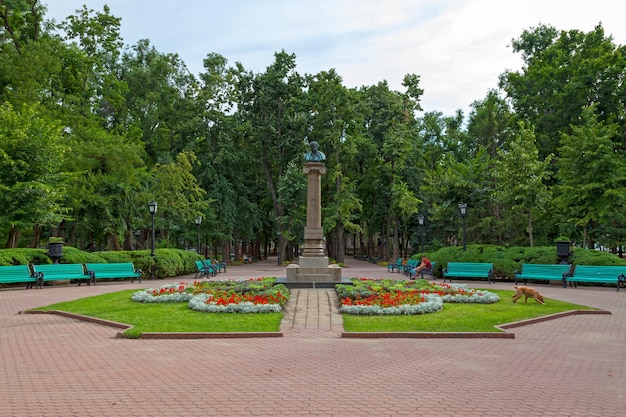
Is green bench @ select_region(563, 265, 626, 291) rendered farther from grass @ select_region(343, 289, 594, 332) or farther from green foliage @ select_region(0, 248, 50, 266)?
green foliage @ select_region(0, 248, 50, 266)

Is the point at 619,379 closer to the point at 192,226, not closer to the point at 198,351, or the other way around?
the point at 198,351

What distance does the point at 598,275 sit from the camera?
19391 millimetres

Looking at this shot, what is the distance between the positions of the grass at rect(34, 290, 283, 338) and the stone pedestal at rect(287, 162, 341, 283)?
4.96m

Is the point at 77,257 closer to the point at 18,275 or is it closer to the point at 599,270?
the point at 18,275

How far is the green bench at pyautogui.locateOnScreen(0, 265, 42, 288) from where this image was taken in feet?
62.8

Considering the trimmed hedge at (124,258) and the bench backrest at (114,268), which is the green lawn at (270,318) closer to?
the trimmed hedge at (124,258)

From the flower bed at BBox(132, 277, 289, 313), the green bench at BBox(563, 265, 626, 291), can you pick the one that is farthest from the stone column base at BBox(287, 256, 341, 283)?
the green bench at BBox(563, 265, 626, 291)

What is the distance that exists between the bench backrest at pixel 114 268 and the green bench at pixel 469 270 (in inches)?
551

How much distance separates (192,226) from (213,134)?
7.66 m

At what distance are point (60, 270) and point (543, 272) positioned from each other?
19672 millimetres

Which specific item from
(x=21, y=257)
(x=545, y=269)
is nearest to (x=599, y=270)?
(x=545, y=269)

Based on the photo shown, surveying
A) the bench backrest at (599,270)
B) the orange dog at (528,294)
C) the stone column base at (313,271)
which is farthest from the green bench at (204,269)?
the bench backrest at (599,270)

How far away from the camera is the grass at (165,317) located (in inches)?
412

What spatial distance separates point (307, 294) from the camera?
50.0ft
